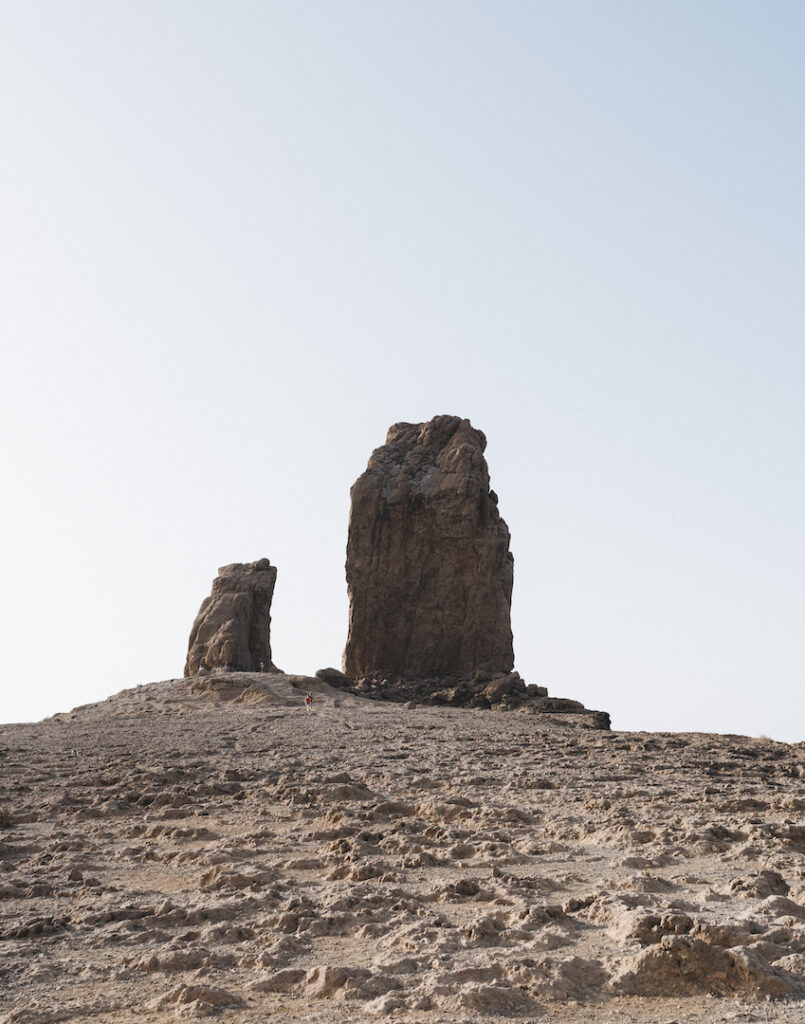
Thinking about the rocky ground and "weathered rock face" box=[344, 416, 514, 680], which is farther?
"weathered rock face" box=[344, 416, 514, 680]

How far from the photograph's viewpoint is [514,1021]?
396 cm

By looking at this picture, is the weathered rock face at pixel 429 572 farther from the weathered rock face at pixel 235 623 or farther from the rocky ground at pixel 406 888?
the rocky ground at pixel 406 888

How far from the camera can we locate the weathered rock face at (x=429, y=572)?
92.9 ft

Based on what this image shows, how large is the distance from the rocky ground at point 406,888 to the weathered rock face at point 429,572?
14.3 meters

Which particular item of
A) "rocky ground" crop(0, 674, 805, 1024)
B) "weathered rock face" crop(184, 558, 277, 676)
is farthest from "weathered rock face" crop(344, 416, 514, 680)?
"rocky ground" crop(0, 674, 805, 1024)

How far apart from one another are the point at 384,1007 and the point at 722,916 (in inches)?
87.0

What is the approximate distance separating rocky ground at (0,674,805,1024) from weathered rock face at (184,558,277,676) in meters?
13.5

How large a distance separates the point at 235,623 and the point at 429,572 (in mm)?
6005

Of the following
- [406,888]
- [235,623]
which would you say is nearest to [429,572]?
[235,623]

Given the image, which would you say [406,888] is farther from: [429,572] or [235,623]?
[429,572]

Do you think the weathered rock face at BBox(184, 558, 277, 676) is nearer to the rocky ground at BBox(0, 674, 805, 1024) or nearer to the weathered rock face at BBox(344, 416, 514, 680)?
the weathered rock face at BBox(344, 416, 514, 680)

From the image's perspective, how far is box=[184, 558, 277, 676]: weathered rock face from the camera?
90.1ft

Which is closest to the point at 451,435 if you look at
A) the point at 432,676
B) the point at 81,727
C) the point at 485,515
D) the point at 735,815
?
the point at 485,515

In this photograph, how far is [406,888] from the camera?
20.9ft
